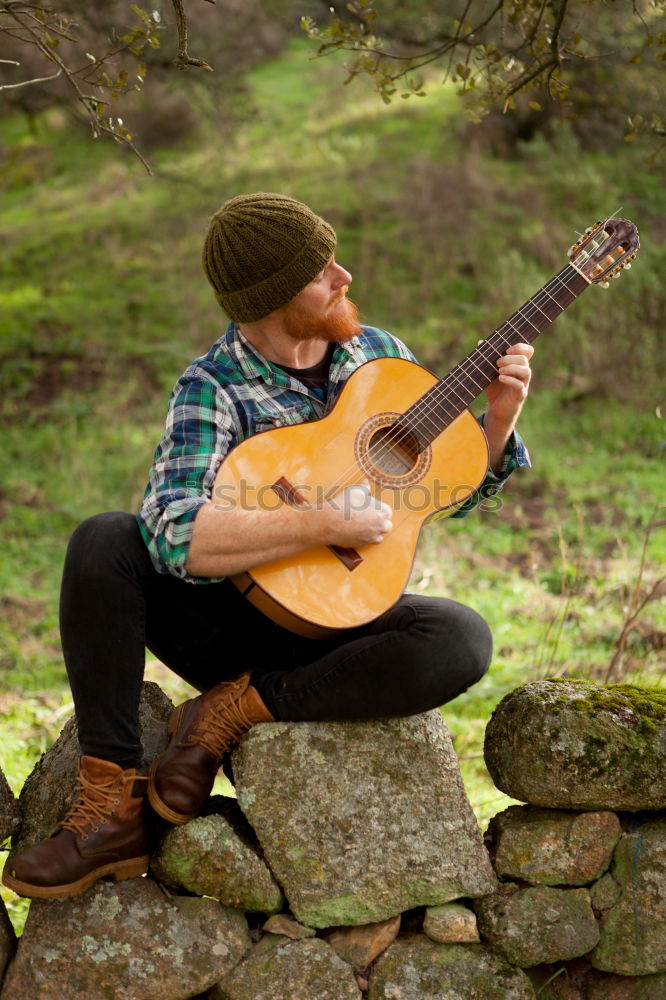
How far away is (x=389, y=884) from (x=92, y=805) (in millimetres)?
772

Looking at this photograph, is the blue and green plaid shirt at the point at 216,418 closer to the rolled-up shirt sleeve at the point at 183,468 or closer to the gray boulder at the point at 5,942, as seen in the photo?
the rolled-up shirt sleeve at the point at 183,468

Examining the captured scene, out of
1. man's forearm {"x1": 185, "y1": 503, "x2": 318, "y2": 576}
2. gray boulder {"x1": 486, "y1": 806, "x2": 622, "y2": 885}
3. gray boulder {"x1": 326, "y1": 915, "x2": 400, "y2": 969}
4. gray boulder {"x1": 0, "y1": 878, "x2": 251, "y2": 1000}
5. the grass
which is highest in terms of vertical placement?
man's forearm {"x1": 185, "y1": 503, "x2": 318, "y2": 576}

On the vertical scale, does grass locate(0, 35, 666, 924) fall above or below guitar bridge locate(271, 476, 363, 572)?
below

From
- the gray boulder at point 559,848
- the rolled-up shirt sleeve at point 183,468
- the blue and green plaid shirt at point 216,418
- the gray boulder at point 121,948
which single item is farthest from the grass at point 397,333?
the rolled-up shirt sleeve at point 183,468

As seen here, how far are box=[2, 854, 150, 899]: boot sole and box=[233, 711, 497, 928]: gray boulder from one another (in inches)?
12.2

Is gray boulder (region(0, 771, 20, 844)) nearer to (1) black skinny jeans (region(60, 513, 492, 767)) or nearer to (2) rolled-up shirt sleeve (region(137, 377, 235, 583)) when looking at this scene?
(1) black skinny jeans (region(60, 513, 492, 767))

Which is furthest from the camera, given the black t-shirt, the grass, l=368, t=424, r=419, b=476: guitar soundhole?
the grass

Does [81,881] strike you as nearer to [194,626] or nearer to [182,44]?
[194,626]

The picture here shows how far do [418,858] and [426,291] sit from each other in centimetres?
714

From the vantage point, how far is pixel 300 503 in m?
2.49

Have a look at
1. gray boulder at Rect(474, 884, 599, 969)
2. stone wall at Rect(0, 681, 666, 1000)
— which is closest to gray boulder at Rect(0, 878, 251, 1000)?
stone wall at Rect(0, 681, 666, 1000)

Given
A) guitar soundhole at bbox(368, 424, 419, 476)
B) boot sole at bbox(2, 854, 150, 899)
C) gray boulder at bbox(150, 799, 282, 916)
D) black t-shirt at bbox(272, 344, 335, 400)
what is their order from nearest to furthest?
boot sole at bbox(2, 854, 150, 899)
gray boulder at bbox(150, 799, 282, 916)
guitar soundhole at bbox(368, 424, 419, 476)
black t-shirt at bbox(272, 344, 335, 400)

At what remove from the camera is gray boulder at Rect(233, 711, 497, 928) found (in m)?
2.42

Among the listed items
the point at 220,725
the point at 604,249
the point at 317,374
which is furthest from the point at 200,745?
the point at 604,249
